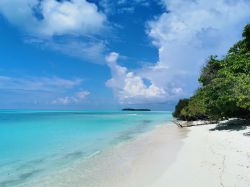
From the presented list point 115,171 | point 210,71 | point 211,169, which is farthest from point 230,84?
point 115,171

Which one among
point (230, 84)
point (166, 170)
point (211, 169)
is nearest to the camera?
point (211, 169)

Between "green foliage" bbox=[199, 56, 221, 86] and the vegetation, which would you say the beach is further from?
"green foliage" bbox=[199, 56, 221, 86]

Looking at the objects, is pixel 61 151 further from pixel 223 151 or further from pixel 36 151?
pixel 223 151

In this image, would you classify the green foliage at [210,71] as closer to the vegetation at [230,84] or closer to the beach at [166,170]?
the vegetation at [230,84]

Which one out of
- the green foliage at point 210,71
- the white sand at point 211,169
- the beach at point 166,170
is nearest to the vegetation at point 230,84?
the green foliage at point 210,71

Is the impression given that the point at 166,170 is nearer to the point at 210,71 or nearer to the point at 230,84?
the point at 230,84

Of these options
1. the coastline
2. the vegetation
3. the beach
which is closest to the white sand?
the beach

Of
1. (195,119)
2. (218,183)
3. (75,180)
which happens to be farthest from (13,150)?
(195,119)

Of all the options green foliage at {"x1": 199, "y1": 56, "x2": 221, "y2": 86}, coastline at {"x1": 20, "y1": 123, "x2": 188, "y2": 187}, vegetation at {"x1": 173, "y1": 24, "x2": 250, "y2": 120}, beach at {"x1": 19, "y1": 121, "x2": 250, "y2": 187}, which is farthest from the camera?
→ green foliage at {"x1": 199, "y1": 56, "x2": 221, "y2": 86}

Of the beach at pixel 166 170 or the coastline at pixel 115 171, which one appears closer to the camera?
the beach at pixel 166 170

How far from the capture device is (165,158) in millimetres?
11180

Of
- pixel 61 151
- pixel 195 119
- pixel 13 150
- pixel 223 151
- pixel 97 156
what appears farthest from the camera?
pixel 195 119

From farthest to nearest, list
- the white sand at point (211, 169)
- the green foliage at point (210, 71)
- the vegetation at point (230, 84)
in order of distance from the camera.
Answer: the green foliage at point (210, 71)
the vegetation at point (230, 84)
the white sand at point (211, 169)

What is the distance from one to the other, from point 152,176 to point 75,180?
2196 mm
